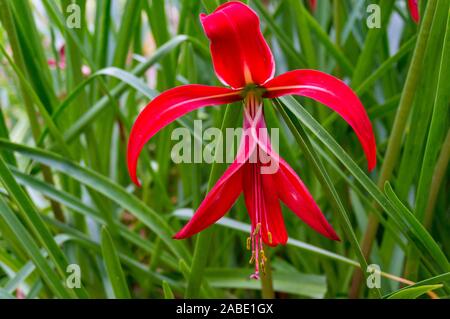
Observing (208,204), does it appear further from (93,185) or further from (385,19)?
(385,19)

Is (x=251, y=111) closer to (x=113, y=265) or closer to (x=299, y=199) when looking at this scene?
(x=299, y=199)

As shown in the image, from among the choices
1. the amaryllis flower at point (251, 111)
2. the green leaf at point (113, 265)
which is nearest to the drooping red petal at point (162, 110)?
the amaryllis flower at point (251, 111)

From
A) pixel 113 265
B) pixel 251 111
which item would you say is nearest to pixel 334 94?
pixel 251 111

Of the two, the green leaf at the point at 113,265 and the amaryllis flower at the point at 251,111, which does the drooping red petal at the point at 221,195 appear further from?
the green leaf at the point at 113,265

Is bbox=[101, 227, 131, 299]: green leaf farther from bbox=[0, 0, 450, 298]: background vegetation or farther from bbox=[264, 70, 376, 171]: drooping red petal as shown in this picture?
bbox=[264, 70, 376, 171]: drooping red petal
